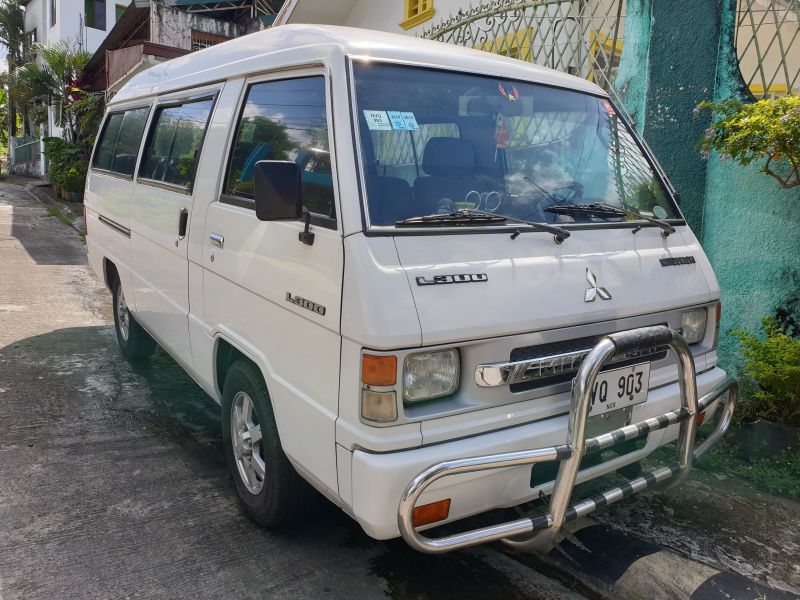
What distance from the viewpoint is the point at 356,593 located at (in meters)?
2.82

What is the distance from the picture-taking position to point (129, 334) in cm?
555

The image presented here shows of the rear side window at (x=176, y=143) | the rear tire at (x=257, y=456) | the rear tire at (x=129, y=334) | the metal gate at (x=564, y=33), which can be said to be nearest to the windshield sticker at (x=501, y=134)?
the rear tire at (x=257, y=456)

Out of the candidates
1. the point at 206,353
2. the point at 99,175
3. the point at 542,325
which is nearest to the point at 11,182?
the point at 99,175

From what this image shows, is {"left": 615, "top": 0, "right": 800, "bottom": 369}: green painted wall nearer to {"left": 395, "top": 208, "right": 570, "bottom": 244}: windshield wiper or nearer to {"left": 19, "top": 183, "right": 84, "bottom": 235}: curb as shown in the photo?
{"left": 395, "top": 208, "right": 570, "bottom": 244}: windshield wiper

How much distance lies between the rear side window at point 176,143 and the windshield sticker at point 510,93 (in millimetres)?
1532

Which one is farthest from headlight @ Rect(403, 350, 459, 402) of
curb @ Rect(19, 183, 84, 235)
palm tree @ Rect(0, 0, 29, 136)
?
palm tree @ Rect(0, 0, 29, 136)

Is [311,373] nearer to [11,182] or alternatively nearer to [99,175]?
[99,175]

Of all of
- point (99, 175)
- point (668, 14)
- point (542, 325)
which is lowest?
point (542, 325)

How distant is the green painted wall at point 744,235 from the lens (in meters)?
4.40

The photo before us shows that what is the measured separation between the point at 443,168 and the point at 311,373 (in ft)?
3.26

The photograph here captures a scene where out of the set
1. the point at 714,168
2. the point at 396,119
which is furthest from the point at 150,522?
the point at 714,168

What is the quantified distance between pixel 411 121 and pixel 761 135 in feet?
7.36

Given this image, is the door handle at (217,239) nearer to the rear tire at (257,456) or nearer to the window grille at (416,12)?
the rear tire at (257,456)

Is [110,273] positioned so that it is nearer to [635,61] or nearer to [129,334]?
[129,334]
